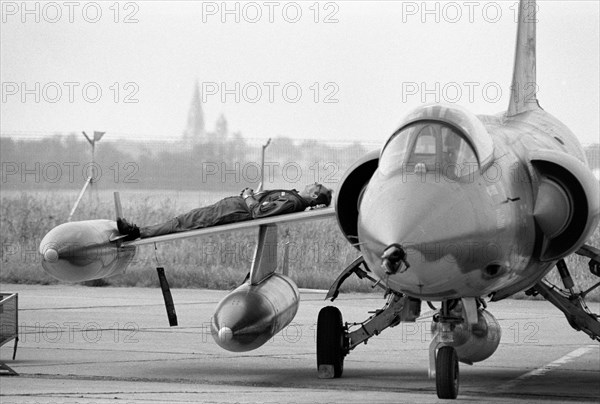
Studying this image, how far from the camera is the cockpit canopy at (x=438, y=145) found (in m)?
9.05

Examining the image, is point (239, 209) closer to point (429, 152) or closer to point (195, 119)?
point (429, 152)

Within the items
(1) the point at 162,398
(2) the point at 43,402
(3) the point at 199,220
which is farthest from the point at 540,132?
(2) the point at 43,402

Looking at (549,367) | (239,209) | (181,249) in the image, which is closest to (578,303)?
(549,367)

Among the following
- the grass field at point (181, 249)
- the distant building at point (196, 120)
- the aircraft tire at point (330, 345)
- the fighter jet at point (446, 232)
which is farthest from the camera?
the distant building at point (196, 120)

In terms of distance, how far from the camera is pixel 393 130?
9445 millimetres

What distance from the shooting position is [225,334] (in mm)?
11148

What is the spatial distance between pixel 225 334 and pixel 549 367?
3.65 m

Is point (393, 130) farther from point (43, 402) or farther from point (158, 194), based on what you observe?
point (158, 194)

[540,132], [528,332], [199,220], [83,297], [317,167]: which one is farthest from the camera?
[317,167]

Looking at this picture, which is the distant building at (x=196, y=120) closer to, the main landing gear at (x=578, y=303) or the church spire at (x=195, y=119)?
the church spire at (x=195, y=119)

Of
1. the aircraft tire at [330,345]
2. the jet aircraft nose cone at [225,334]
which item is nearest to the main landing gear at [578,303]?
the aircraft tire at [330,345]

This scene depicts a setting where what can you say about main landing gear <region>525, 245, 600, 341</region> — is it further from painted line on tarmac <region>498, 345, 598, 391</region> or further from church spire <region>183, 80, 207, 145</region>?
church spire <region>183, 80, 207, 145</region>

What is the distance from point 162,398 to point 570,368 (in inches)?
191

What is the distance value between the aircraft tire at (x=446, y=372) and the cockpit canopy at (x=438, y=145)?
142 cm
